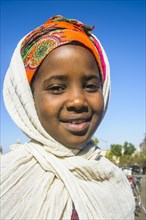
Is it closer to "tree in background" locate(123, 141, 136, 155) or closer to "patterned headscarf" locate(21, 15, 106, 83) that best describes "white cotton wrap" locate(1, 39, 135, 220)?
"patterned headscarf" locate(21, 15, 106, 83)

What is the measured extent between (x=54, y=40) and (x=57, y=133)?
47 centimetres

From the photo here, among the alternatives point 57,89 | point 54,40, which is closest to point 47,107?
point 57,89

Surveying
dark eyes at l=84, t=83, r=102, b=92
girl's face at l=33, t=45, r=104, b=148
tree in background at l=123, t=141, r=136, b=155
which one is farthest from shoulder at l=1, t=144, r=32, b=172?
tree in background at l=123, t=141, r=136, b=155

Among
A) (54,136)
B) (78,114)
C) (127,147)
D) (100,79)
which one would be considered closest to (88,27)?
(100,79)

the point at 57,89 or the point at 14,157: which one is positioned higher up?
the point at 57,89

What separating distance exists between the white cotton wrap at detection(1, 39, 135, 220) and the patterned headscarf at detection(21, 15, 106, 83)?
6cm

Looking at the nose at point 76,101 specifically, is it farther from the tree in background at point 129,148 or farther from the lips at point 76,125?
the tree in background at point 129,148

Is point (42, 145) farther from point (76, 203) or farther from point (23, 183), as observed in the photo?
point (76, 203)

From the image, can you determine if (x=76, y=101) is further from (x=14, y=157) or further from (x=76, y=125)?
(x=14, y=157)

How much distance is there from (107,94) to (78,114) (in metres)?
0.36

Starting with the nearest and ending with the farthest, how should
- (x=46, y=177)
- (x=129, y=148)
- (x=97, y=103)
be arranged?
(x=46, y=177), (x=97, y=103), (x=129, y=148)

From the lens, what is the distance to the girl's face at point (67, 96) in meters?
1.43

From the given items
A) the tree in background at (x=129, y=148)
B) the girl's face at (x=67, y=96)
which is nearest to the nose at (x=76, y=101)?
the girl's face at (x=67, y=96)

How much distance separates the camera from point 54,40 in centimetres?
152
